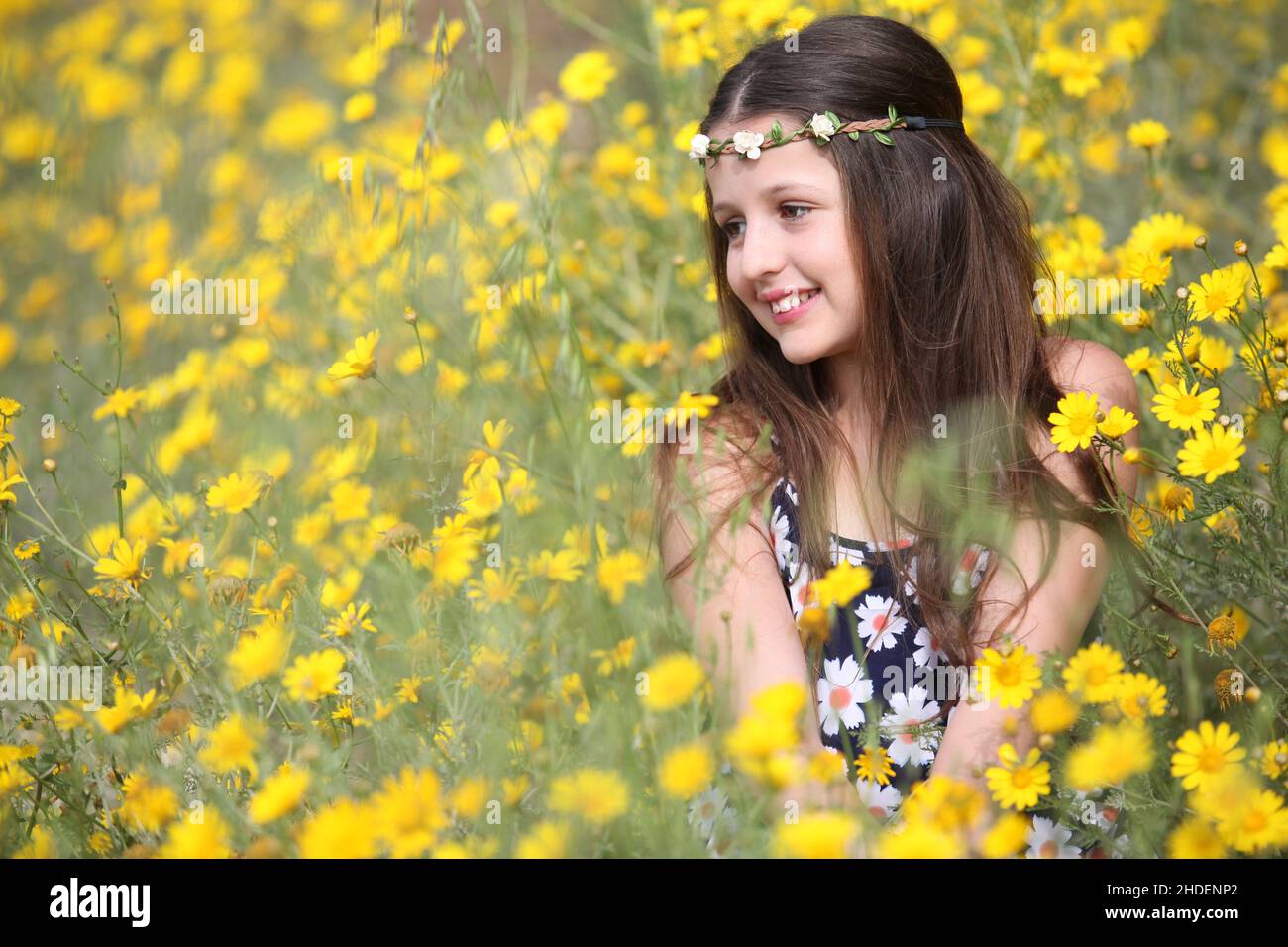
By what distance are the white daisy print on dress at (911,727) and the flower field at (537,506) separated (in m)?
0.07

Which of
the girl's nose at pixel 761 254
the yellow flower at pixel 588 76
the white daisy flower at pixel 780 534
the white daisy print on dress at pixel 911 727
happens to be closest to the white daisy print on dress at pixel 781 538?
the white daisy flower at pixel 780 534

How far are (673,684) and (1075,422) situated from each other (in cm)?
53

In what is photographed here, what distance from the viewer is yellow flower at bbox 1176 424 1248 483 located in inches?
50.9

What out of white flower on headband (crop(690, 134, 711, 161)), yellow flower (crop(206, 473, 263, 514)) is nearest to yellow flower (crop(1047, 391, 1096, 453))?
white flower on headband (crop(690, 134, 711, 161))

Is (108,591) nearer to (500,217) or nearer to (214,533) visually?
(214,533)

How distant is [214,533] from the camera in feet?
5.51

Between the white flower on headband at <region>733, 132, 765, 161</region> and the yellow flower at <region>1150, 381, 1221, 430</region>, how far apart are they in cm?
56

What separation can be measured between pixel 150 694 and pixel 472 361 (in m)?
0.70

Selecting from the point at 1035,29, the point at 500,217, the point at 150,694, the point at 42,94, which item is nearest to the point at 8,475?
the point at 150,694

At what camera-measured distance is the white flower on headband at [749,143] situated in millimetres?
1542

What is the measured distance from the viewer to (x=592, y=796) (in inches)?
44.8

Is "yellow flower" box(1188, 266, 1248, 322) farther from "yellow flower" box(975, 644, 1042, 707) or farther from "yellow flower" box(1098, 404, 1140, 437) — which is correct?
"yellow flower" box(975, 644, 1042, 707)

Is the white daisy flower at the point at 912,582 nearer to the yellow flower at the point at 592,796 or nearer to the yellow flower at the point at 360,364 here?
the yellow flower at the point at 592,796

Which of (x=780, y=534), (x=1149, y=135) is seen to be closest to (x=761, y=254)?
(x=780, y=534)
